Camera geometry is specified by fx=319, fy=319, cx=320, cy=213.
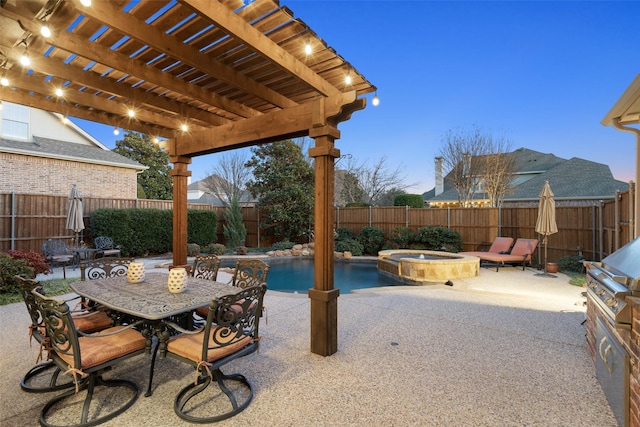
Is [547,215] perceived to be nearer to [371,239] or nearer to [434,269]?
[434,269]

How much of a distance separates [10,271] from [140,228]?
5516 mm

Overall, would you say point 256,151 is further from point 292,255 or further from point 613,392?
point 613,392

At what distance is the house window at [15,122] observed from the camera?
11.3 meters

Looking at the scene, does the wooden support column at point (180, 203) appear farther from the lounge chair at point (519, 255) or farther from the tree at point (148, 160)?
the tree at point (148, 160)

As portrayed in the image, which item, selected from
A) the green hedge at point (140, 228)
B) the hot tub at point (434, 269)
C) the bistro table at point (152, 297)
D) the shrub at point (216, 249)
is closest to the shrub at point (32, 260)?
the green hedge at point (140, 228)

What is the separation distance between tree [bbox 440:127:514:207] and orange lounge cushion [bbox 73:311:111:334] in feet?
54.7

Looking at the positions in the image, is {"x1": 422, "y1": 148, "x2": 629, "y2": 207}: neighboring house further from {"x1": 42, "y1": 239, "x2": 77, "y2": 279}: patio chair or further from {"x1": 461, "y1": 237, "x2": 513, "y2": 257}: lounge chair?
{"x1": 42, "y1": 239, "x2": 77, "y2": 279}: patio chair

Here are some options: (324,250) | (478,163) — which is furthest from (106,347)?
(478,163)

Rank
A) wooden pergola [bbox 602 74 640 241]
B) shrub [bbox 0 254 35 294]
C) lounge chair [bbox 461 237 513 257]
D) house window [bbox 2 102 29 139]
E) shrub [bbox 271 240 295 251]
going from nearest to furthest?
wooden pergola [bbox 602 74 640 241]
shrub [bbox 0 254 35 294]
lounge chair [bbox 461 237 513 257]
house window [bbox 2 102 29 139]
shrub [bbox 271 240 295 251]

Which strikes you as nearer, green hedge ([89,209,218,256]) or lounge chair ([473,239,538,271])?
lounge chair ([473,239,538,271])

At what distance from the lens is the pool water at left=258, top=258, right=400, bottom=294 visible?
840 cm

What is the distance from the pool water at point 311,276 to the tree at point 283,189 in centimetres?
263

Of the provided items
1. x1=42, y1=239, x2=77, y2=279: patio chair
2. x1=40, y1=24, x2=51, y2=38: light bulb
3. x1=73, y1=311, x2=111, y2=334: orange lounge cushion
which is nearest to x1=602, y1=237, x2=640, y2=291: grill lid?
x1=73, y1=311, x2=111, y2=334: orange lounge cushion

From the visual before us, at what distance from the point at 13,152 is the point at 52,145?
167 centimetres
